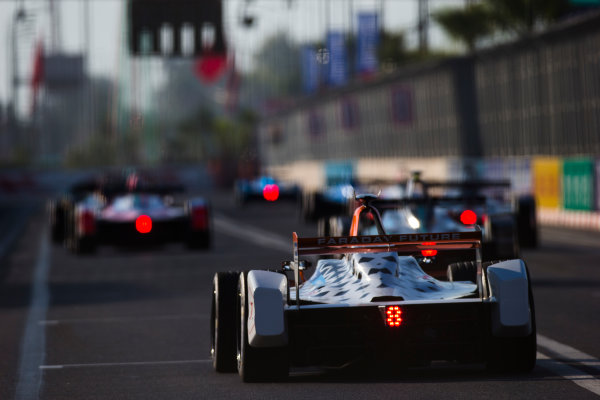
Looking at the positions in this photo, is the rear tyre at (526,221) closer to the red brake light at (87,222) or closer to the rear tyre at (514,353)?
the red brake light at (87,222)

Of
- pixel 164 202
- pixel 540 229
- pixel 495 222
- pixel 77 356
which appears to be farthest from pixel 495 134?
pixel 77 356

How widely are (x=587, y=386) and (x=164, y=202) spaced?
63.6 ft

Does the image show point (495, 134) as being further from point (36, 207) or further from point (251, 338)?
point (251, 338)

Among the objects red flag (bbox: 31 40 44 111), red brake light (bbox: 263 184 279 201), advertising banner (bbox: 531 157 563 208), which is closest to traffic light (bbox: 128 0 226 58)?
red brake light (bbox: 263 184 279 201)

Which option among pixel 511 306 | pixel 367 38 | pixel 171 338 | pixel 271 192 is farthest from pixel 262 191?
pixel 511 306

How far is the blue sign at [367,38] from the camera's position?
64.6 metres

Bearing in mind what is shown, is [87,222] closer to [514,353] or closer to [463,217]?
[463,217]

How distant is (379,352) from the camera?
27.9 ft

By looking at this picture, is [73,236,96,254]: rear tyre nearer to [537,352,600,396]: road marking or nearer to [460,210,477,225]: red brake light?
[460,210,477,225]: red brake light

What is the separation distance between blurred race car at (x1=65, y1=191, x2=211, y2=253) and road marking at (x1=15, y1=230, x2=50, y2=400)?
12.9 feet

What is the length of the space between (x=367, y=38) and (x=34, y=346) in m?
54.0

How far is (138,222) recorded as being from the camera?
25.5 metres

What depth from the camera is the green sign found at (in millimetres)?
35062

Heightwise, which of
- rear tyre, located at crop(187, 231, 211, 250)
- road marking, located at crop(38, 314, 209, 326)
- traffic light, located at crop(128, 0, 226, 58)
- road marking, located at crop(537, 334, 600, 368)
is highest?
traffic light, located at crop(128, 0, 226, 58)
